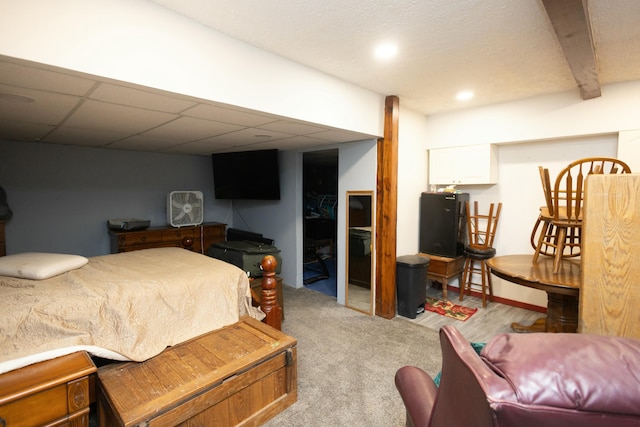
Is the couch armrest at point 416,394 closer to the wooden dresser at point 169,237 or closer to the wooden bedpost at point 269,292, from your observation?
the wooden bedpost at point 269,292

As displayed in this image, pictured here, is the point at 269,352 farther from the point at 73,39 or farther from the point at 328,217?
the point at 328,217

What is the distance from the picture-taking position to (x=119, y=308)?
1823 millimetres

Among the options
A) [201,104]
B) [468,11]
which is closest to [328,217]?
[201,104]

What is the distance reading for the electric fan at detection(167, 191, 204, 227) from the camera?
14.5 feet

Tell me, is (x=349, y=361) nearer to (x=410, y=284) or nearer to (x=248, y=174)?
(x=410, y=284)

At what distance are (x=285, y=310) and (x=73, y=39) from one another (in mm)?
3107

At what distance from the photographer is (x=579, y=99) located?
3094 millimetres

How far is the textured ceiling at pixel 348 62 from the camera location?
5.53ft

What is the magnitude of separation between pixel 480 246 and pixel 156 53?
3832 millimetres

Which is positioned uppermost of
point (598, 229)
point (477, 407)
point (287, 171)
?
point (287, 171)

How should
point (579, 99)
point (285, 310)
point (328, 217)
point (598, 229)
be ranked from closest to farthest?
point (598, 229) < point (579, 99) < point (285, 310) < point (328, 217)

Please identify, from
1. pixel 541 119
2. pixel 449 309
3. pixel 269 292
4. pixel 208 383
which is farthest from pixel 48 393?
pixel 541 119

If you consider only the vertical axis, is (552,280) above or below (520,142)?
below

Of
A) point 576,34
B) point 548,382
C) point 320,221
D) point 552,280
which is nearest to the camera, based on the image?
point 548,382
